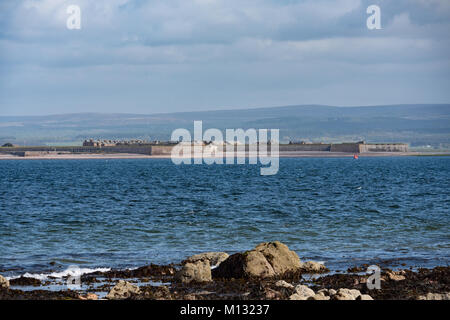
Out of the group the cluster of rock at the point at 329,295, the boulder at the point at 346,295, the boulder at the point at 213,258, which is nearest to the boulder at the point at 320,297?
the cluster of rock at the point at 329,295

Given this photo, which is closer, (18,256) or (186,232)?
(18,256)

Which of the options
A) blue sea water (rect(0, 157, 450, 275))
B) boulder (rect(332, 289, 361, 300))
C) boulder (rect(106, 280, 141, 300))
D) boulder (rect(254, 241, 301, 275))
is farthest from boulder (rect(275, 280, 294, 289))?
blue sea water (rect(0, 157, 450, 275))

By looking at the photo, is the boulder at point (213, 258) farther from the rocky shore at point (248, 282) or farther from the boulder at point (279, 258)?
the boulder at point (279, 258)

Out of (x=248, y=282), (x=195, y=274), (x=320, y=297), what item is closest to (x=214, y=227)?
(x=195, y=274)

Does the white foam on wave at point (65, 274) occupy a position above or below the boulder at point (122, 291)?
below

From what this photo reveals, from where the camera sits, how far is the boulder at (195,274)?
52.5 feet

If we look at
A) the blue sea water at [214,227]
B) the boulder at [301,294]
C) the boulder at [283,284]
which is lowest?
the blue sea water at [214,227]

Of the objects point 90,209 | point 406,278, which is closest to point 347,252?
point 406,278

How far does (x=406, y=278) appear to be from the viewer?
628 inches

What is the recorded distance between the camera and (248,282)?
15859mm

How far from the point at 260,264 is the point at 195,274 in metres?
1.62

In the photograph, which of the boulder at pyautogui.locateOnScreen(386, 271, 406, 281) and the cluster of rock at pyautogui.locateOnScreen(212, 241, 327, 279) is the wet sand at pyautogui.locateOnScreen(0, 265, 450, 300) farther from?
the cluster of rock at pyautogui.locateOnScreen(212, 241, 327, 279)
